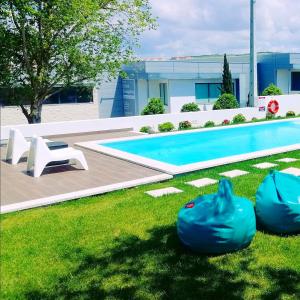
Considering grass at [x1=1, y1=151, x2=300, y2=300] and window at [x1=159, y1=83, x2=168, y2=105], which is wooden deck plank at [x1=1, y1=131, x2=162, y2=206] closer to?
grass at [x1=1, y1=151, x2=300, y2=300]

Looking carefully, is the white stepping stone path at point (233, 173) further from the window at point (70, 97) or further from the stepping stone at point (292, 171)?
the window at point (70, 97)

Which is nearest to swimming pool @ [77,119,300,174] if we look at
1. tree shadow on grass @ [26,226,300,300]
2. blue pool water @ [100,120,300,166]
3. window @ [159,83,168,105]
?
blue pool water @ [100,120,300,166]

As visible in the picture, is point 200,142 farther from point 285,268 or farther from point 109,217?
point 285,268

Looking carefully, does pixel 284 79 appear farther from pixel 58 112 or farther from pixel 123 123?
pixel 123 123

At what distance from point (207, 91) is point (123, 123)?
16214 millimetres

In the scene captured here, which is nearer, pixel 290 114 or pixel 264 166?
pixel 264 166

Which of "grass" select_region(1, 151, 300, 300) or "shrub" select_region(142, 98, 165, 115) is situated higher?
"shrub" select_region(142, 98, 165, 115)

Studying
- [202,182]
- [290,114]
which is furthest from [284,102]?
[202,182]

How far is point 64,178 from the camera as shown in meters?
9.67

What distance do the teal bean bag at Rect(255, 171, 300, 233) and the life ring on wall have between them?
768 inches

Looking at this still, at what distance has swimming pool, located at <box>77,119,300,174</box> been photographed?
37.9 feet

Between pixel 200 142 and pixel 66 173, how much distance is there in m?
7.56

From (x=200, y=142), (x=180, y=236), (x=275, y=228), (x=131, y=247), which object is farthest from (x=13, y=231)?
(x=200, y=142)

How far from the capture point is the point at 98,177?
32.0 feet
